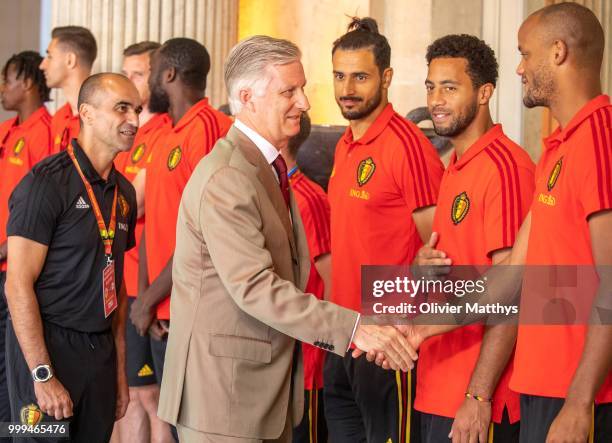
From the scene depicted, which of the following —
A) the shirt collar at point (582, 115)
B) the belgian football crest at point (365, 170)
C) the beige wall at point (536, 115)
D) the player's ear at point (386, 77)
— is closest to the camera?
the shirt collar at point (582, 115)

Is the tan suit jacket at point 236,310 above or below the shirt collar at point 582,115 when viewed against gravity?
below

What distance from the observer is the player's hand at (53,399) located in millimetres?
3658

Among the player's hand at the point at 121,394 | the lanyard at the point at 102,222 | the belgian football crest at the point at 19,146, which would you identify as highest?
the belgian football crest at the point at 19,146

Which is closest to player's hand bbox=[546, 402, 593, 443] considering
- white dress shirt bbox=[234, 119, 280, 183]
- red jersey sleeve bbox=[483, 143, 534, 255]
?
red jersey sleeve bbox=[483, 143, 534, 255]

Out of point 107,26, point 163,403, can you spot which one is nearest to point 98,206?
point 163,403

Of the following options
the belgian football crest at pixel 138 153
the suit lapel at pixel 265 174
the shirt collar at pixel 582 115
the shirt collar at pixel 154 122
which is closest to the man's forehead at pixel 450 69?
the shirt collar at pixel 582 115

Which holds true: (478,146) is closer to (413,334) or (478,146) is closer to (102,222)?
(413,334)

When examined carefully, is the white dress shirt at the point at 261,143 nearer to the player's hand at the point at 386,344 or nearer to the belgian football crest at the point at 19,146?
the player's hand at the point at 386,344

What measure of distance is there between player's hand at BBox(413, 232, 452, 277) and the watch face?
1.28m

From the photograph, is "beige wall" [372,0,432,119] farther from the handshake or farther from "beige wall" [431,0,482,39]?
the handshake

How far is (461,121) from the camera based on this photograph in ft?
12.9

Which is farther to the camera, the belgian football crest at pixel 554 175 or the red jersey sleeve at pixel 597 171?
the belgian football crest at pixel 554 175

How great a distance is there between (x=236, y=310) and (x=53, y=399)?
0.99m

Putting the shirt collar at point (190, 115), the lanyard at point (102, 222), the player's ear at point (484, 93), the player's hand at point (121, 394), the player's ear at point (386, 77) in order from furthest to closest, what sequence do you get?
the shirt collar at point (190, 115) < the player's ear at point (386, 77) < the player's hand at point (121, 394) < the player's ear at point (484, 93) < the lanyard at point (102, 222)
